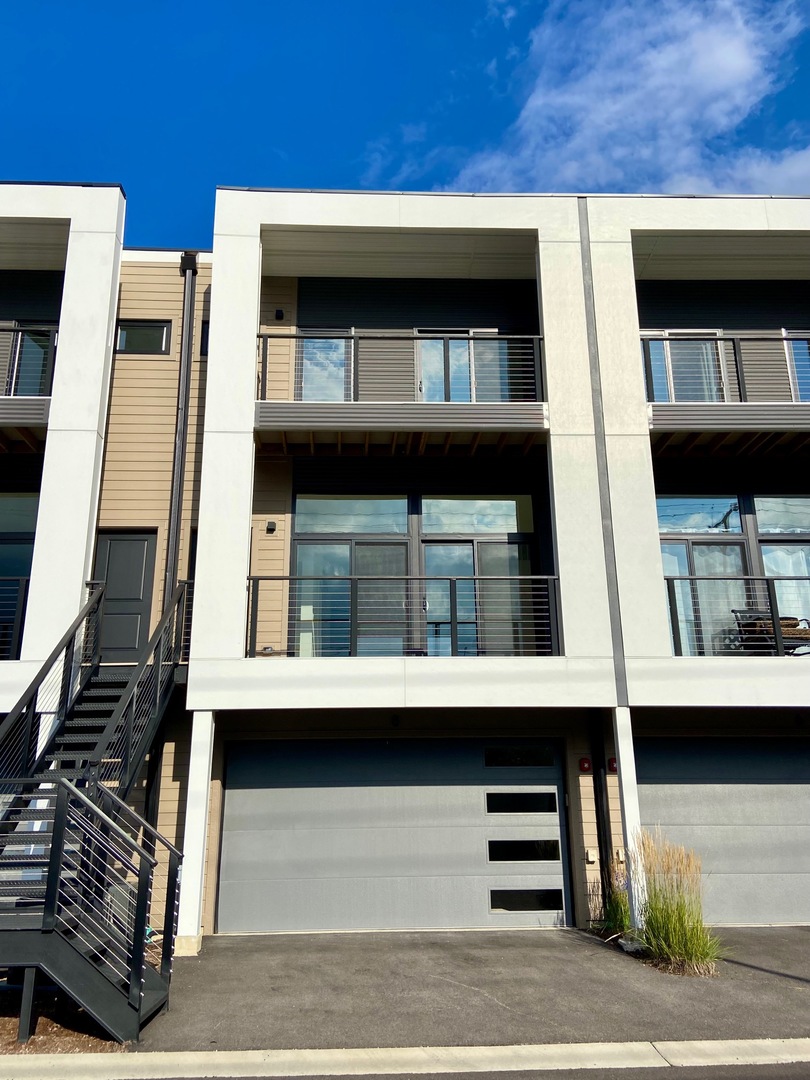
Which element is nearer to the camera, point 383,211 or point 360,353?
point 383,211

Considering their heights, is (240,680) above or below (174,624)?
below

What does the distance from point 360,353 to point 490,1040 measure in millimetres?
8768

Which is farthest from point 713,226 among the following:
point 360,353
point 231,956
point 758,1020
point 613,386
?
point 231,956

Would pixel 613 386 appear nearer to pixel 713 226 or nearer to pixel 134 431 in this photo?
pixel 713 226

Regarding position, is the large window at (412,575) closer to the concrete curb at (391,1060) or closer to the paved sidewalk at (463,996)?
the paved sidewalk at (463,996)

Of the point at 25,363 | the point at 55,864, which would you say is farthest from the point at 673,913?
the point at 25,363

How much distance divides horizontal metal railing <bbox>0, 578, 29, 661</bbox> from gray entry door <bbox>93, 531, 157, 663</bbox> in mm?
943

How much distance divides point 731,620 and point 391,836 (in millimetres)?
5319

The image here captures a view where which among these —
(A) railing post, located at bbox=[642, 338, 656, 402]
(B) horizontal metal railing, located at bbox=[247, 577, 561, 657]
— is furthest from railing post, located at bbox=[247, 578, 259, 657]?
(A) railing post, located at bbox=[642, 338, 656, 402]

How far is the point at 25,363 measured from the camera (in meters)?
11.1

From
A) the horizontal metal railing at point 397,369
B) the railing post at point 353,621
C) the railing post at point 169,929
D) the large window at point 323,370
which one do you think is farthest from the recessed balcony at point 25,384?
the railing post at point 169,929

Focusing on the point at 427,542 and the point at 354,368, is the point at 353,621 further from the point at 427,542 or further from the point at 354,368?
the point at 354,368

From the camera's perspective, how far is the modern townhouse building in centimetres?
888

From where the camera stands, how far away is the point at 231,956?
7816 mm
